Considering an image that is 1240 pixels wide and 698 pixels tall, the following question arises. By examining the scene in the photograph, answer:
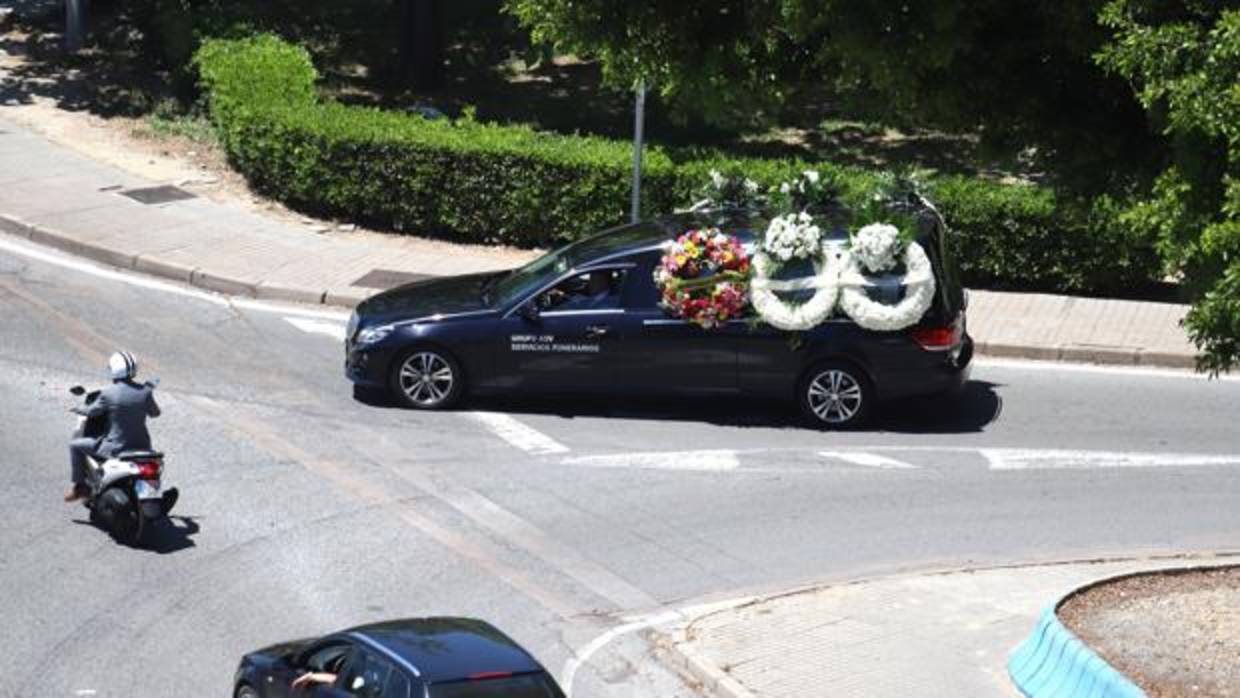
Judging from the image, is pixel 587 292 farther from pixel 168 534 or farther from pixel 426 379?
pixel 168 534

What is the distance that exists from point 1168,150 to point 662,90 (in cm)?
370

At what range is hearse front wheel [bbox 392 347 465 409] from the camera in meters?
17.7

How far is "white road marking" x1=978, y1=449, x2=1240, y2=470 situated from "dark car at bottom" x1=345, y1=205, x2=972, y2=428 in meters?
0.89

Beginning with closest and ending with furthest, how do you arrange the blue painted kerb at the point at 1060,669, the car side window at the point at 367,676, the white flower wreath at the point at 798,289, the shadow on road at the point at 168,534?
the car side window at the point at 367,676, the blue painted kerb at the point at 1060,669, the shadow on road at the point at 168,534, the white flower wreath at the point at 798,289

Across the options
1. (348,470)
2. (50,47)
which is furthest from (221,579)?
(50,47)

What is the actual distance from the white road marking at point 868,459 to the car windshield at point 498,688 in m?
7.18

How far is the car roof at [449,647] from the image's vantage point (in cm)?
1007

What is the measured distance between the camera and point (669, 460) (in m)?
16.7

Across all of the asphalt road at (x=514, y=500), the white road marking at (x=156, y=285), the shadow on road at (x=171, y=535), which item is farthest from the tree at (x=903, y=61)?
the white road marking at (x=156, y=285)

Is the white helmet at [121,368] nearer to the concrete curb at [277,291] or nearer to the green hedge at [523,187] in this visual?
the concrete curb at [277,291]

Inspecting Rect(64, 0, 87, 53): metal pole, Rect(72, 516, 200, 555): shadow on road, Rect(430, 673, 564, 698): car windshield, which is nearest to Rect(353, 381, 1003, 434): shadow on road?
Rect(72, 516, 200, 555): shadow on road

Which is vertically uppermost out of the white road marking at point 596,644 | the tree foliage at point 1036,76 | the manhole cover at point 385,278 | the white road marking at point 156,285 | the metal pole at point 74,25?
the tree foliage at point 1036,76

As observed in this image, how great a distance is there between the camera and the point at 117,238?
22.6m

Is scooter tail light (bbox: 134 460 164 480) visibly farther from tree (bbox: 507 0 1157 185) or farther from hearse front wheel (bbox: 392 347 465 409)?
tree (bbox: 507 0 1157 185)
